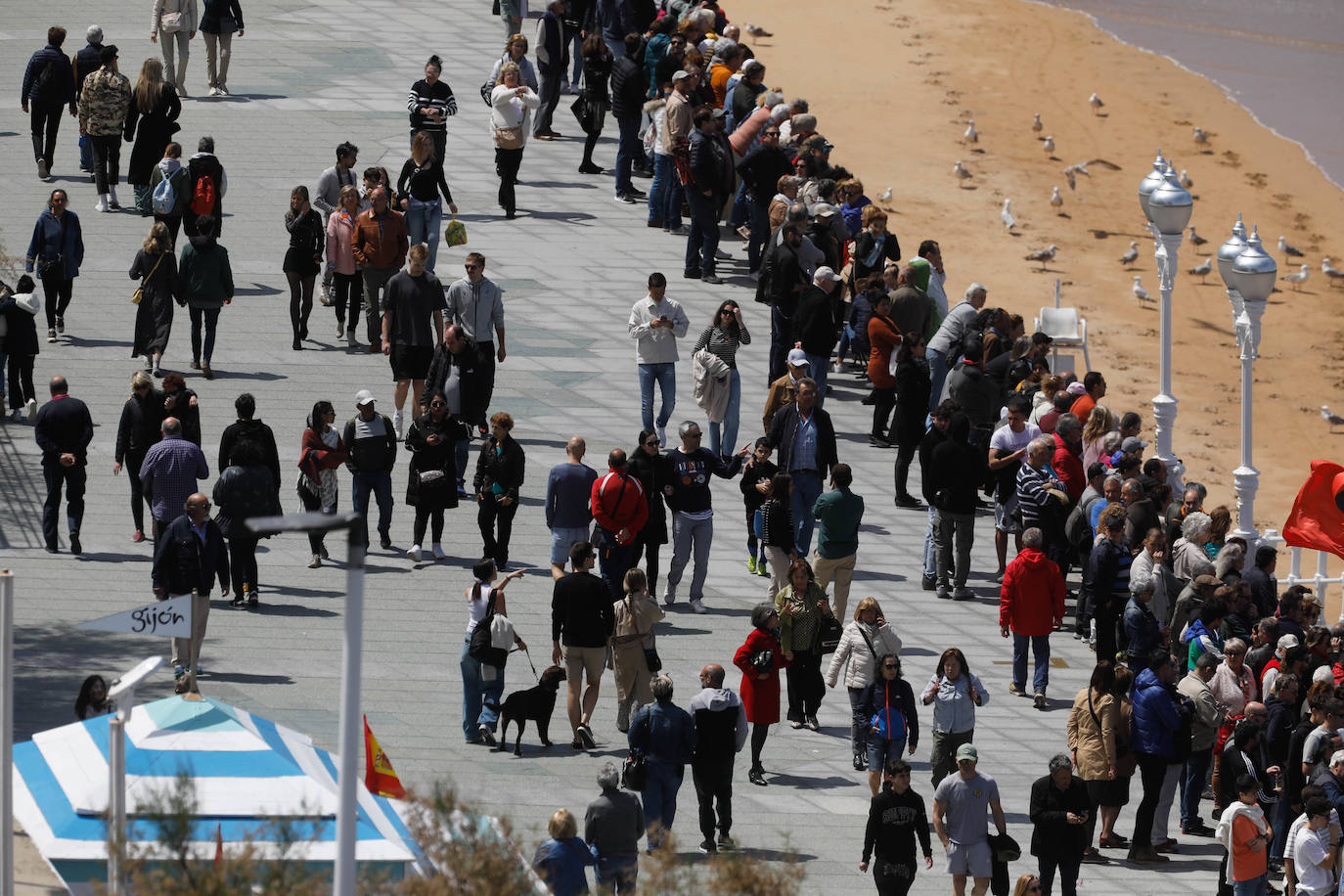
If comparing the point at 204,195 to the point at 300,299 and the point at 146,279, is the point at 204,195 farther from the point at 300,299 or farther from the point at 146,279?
the point at 146,279

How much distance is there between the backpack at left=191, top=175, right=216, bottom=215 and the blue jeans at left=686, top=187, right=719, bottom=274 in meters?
5.36

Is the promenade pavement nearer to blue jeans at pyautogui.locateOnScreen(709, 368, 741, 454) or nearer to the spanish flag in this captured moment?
blue jeans at pyautogui.locateOnScreen(709, 368, 741, 454)

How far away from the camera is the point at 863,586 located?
61.3 ft

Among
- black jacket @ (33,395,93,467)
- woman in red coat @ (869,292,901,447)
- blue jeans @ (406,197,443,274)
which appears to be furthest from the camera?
blue jeans @ (406,197,443,274)

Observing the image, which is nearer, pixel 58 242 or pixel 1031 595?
pixel 1031 595

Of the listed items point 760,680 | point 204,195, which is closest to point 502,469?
point 760,680

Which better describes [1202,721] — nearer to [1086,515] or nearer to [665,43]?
[1086,515]

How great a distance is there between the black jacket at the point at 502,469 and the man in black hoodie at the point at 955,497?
12.0 feet

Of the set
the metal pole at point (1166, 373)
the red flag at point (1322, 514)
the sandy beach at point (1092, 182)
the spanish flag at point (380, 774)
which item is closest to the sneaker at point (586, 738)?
the spanish flag at point (380, 774)

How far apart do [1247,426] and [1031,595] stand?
3.04m

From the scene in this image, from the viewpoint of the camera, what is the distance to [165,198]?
22391 mm

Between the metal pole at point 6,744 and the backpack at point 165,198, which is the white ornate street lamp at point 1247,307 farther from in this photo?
the metal pole at point 6,744

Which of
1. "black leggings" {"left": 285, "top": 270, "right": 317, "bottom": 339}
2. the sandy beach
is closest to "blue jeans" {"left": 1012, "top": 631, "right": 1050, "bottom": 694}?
the sandy beach

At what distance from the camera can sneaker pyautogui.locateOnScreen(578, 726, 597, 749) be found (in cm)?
1530
